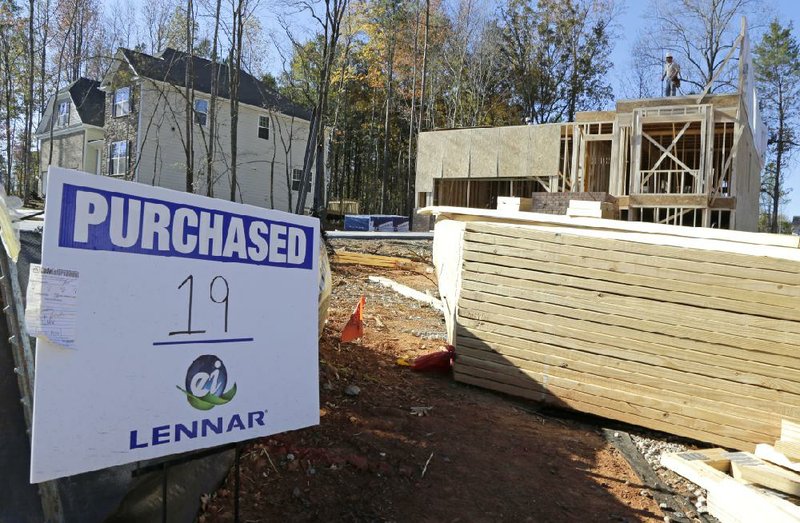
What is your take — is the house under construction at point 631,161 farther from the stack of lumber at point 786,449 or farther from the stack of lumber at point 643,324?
the stack of lumber at point 786,449

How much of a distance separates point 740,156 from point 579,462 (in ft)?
60.0

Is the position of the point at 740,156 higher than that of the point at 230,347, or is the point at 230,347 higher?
the point at 740,156

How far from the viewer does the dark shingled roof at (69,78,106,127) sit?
32.9 m

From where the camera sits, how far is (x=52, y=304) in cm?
190

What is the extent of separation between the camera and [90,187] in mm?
2049

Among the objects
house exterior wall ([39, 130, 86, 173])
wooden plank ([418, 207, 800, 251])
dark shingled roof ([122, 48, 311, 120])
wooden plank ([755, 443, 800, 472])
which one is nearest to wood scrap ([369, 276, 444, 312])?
wooden plank ([418, 207, 800, 251])

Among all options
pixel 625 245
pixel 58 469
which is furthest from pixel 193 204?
pixel 625 245

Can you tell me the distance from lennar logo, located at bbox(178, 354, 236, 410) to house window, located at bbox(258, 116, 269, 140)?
100.0 feet

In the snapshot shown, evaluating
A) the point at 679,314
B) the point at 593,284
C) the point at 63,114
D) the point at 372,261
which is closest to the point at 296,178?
the point at 63,114

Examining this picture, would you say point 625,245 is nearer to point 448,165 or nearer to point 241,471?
point 241,471

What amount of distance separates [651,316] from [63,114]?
3720cm

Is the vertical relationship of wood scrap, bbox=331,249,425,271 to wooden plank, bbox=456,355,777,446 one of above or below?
above

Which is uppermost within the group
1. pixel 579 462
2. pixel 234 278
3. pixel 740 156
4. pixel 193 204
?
pixel 740 156

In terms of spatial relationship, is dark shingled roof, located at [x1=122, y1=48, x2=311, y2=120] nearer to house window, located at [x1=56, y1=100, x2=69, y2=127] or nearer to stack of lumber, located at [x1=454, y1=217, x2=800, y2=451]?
house window, located at [x1=56, y1=100, x2=69, y2=127]
